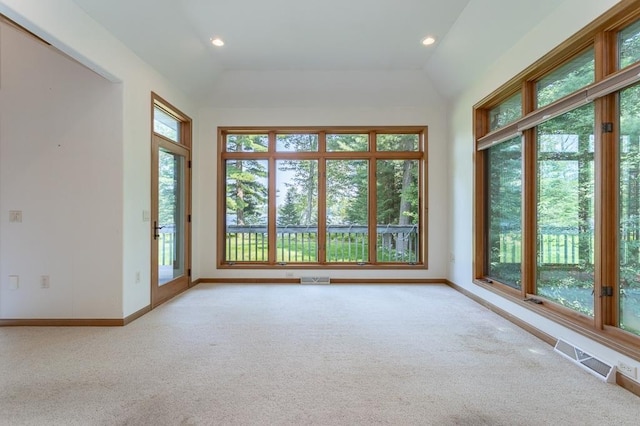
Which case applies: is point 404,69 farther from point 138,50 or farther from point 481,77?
point 138,50

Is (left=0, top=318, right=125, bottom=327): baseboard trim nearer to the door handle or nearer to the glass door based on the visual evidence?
the glass door

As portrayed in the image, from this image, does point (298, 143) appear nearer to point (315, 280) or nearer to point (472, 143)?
point (315, 280)

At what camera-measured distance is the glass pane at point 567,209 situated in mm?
2512

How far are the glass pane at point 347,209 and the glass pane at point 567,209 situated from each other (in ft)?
8.64

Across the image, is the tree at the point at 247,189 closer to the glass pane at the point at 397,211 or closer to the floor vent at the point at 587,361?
the glass pane at the point at 397,211

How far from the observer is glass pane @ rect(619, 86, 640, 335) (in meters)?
2.11

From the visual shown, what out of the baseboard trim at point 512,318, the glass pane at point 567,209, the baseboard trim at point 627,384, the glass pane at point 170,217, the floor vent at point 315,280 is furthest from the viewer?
the floor vent at point 315,280

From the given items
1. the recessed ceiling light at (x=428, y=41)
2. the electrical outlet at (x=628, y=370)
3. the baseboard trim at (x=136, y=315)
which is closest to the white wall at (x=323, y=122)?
the recessed ceiling light at (x=428, y=41)

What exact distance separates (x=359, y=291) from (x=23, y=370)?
3.65 metres

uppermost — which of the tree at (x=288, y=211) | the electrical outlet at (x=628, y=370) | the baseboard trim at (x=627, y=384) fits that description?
the tree at (x=288, y=211)

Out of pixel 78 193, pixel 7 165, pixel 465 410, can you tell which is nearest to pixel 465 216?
pixel 465 410

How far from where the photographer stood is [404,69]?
15.5ft

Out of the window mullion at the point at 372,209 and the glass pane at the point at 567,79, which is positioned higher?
the glass pane at the point at 567,79

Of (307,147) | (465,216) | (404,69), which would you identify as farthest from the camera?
(307,147)
